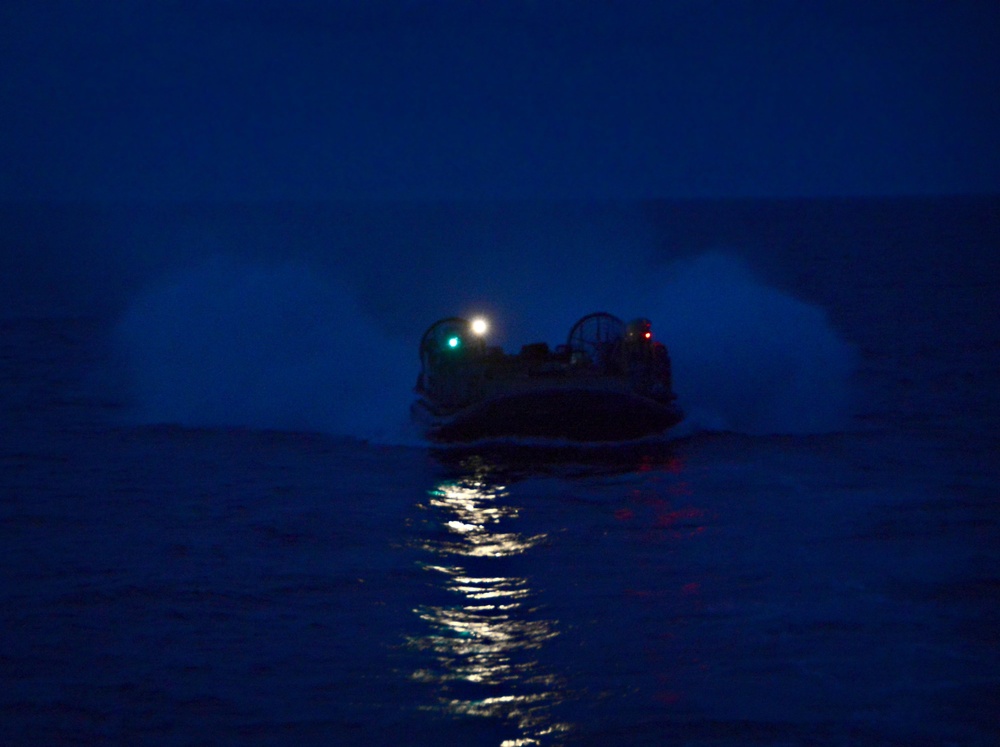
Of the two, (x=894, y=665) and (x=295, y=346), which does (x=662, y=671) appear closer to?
(x=894, y=665)

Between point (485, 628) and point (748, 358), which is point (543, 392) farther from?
point (485, 628)

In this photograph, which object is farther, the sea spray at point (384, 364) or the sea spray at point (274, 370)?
the sea spray at point (274, 370)

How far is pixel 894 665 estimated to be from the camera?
61.9 ft

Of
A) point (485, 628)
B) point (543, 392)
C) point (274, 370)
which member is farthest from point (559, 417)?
point (274, 370)

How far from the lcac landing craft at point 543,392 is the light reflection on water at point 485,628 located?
5910 millimetres

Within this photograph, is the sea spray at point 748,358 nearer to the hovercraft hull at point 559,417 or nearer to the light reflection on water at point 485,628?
the hovercraft hull at point 559,417

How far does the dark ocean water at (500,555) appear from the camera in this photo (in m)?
17.5

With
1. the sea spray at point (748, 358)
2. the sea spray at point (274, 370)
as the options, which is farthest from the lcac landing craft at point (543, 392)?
the sea spray at point (274, 370)

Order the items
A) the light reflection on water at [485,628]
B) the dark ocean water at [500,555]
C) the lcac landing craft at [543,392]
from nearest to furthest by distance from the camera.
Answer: the light reflection on water at [485,628], the dark ocean water at [500,555], the lcac landing craft at [543,392]

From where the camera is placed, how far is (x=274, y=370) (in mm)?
48938

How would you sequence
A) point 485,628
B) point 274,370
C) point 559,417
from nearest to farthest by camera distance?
1. point 485,628
2. point 559,417
3. point 274,370

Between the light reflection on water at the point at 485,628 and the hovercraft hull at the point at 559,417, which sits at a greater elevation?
the hovercraft hull at the point at 559,417

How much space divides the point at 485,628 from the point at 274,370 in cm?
3016

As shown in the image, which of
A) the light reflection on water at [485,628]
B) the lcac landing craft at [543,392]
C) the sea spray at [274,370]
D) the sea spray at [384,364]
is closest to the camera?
the light reflection on water at [485,628]
